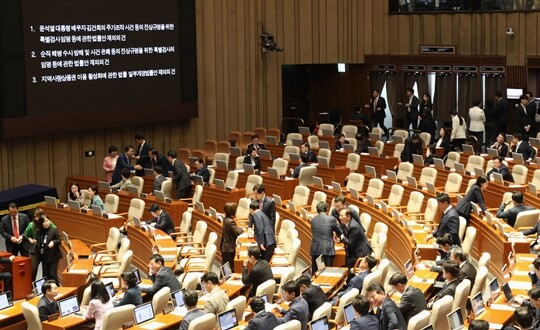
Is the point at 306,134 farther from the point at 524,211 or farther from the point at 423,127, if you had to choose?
the point at 524,211

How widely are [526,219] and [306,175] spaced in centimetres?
663

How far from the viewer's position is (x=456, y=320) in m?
11.7

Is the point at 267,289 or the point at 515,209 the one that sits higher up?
the point at 515,209

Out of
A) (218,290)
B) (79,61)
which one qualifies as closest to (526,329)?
(218,290)

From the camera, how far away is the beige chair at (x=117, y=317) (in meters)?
12.8

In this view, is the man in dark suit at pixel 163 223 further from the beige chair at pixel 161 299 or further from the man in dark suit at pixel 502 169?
the man in dark suit at pixel 502 169

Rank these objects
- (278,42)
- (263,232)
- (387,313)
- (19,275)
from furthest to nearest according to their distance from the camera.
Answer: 1. (278,42)
2. (263,232)
3. (19,275)
4. (387,313)

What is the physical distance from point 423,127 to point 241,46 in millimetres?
5205

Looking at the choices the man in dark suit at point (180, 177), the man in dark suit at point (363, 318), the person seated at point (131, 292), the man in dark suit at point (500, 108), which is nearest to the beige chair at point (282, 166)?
the man in dark suit at point (180, 177)

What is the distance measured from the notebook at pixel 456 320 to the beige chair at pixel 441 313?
0.64 ft

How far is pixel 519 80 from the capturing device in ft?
90.6

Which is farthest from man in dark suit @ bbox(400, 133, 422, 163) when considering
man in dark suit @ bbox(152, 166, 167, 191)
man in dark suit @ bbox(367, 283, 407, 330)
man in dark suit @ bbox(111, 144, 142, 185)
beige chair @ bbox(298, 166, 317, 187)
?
man in dark suit @ bbox(367, 283, 407, 330)

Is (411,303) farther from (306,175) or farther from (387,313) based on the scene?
(306,175)

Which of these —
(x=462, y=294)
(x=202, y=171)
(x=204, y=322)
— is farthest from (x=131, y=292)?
(x=202, y=171)
